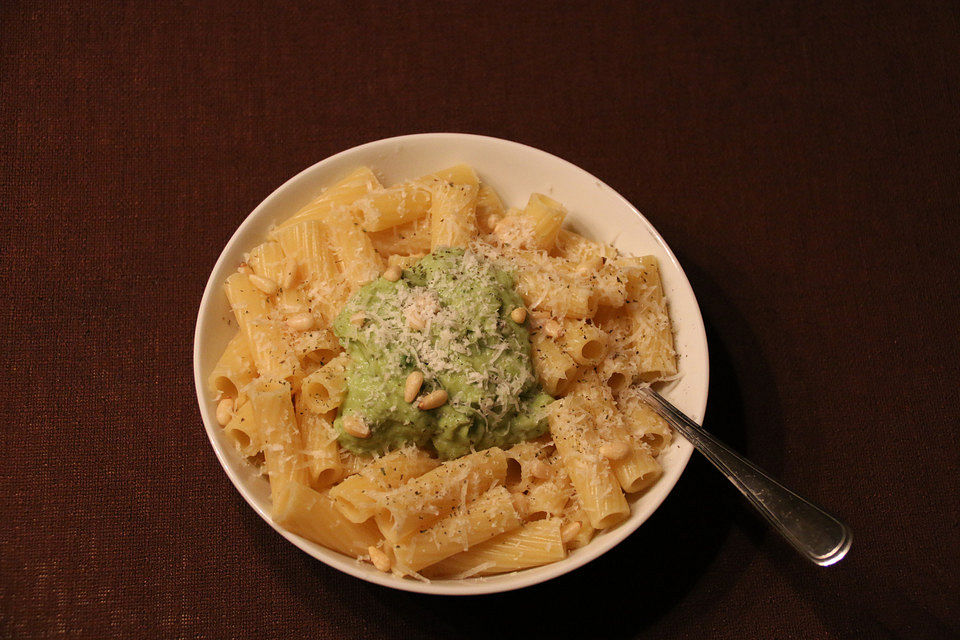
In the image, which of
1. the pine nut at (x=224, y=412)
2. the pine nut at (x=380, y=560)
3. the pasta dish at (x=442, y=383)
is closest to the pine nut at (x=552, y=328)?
the pasta dish at (x=442, y=383)

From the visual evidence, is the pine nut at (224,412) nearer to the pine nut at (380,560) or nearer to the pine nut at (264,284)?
the pine nut at (264,284)

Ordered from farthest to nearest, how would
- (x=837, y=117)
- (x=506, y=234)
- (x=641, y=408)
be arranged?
1. (x=837, y=117)
2. (x=506, y=234)
3. (x=641, y=408)

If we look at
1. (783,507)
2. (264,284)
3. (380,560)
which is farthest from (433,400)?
Result: (783,507)

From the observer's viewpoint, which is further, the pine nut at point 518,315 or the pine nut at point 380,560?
the pine nut at point 518,315

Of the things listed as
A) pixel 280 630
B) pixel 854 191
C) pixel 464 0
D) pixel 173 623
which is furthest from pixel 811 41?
pixel 173 623

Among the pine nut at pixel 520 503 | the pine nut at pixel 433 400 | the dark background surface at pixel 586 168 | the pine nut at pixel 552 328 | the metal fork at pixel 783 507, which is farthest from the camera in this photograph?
the dark background surface at pixel 586 168

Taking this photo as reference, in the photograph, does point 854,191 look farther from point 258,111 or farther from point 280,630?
point 280,630

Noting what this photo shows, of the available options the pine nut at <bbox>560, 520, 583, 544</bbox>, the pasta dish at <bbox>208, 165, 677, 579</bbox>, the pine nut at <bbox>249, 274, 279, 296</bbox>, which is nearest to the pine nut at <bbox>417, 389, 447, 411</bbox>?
the pasta dish at <bbox>208, 165, 677, 579</bbox>
